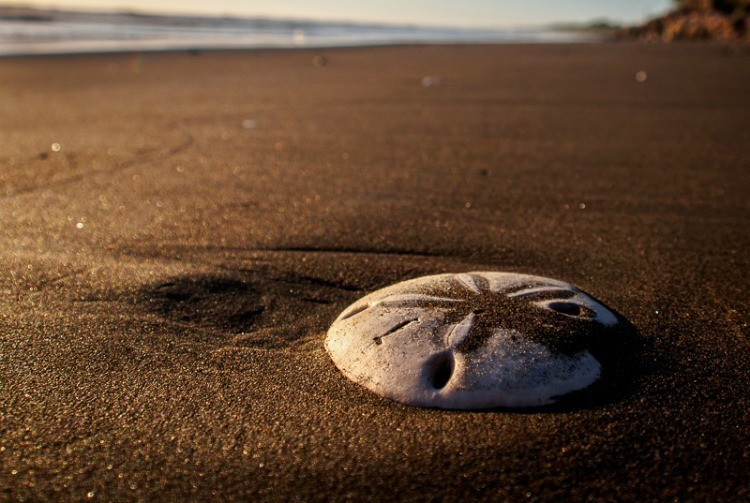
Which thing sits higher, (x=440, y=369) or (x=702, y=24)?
(x=702, y=24)

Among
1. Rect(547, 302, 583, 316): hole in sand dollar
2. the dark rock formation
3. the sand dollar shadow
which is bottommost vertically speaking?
the sand dollar shadow

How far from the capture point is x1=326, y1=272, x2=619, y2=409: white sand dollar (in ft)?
4.65

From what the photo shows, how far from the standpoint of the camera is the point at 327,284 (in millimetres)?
2115

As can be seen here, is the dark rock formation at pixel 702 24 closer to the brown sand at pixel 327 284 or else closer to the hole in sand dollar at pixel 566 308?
the brown sand at pixel 327 284

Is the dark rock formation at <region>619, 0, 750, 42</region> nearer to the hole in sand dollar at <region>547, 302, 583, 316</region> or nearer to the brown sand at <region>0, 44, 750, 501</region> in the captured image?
the brown sand at <region>0, 44, 750, 501</region>

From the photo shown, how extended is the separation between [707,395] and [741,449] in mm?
198

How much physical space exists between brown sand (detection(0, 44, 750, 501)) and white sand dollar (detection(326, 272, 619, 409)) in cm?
6

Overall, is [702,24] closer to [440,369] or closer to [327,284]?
[327,284]

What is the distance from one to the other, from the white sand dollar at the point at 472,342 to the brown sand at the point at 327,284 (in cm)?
6

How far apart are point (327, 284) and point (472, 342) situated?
736 millimetres

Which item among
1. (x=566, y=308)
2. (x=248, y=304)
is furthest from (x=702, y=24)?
(x=248, y=304)

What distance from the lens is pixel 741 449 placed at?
1.26 m

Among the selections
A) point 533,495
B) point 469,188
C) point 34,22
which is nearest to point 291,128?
point 469,188

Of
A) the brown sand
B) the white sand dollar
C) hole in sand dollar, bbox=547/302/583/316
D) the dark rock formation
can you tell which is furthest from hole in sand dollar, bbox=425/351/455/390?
the dark rock formation
